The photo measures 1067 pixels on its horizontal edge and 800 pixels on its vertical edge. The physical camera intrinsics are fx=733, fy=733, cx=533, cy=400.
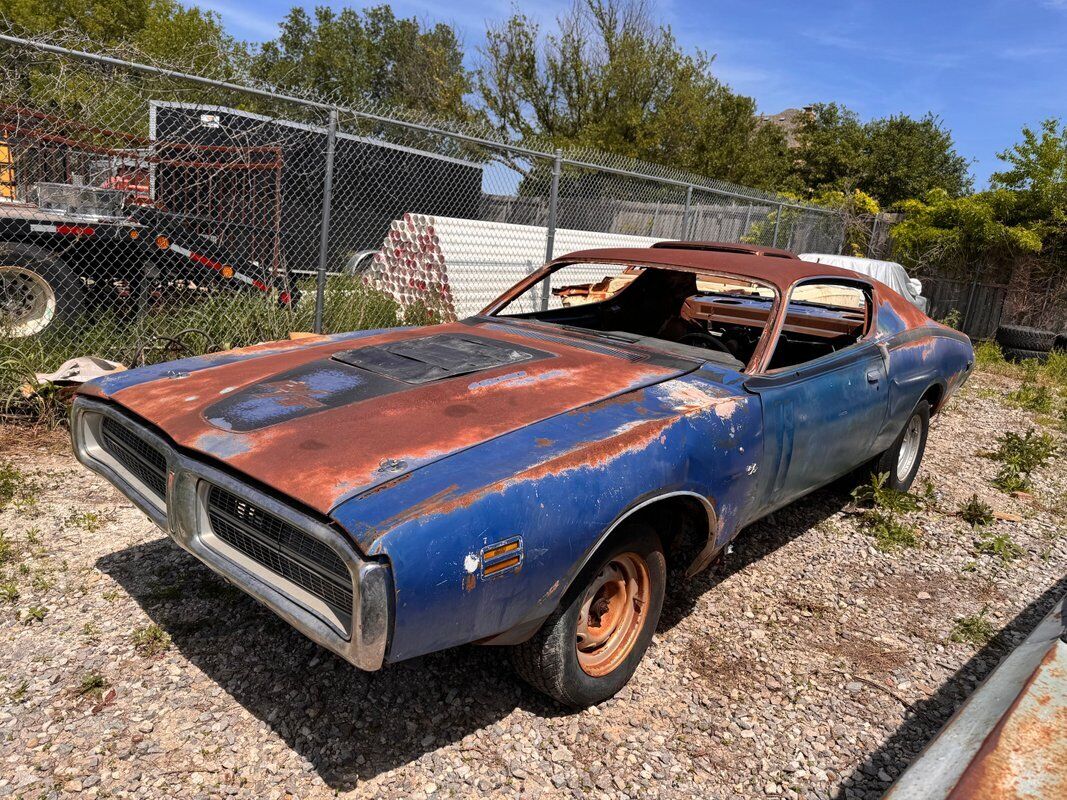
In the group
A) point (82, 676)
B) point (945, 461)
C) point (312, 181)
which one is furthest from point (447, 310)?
point (82, 676)

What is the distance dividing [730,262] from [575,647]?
210cm

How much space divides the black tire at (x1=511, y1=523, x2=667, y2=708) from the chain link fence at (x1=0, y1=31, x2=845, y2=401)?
4070 mm

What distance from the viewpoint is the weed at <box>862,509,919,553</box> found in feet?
13.6

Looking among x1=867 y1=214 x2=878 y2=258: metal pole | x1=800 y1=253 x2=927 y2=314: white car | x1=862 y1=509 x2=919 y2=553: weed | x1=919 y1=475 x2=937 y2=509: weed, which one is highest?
x1=867 y1=214 x2=878 y2=258: metal pole

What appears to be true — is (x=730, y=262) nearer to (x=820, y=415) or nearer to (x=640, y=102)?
(x=820, y=415)

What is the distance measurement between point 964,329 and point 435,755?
46.8 feet

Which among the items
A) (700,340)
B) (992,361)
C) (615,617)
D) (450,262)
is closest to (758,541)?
(700,340)

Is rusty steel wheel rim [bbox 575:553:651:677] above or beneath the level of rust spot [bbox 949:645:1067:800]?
beneath

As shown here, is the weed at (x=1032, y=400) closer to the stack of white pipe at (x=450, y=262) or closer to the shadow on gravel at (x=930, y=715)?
the shadow on gravel at (x=930, y=715)

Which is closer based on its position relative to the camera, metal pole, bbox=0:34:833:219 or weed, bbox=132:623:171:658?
weed, bbox=132:623:171:658

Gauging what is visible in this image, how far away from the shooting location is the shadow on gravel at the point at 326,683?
235 centimetres

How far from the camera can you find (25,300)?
Answer: 5594 millimetres

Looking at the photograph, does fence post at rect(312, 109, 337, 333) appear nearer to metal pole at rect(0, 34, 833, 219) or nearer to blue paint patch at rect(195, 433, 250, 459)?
metal pole at rect(0, 34, 833, 219)

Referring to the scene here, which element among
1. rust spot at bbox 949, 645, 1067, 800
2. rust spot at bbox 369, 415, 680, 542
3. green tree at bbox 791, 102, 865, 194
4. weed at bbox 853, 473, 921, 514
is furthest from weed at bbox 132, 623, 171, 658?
green tree at bbox 791, 102, 865, 194
